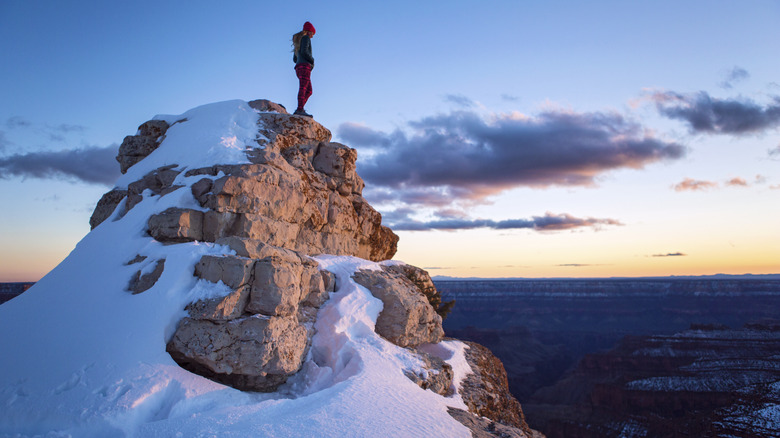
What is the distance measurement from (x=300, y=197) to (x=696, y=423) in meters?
44.4

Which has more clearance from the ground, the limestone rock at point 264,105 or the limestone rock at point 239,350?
the limestone rock at point 264,105

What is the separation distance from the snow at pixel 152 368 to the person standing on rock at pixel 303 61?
4.94 meters

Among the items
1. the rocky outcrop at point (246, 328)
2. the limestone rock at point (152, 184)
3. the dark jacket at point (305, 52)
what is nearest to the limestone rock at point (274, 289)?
the rocky outcrop at point (246, 328)

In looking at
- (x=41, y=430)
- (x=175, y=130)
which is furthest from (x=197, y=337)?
(x=175, y=130)

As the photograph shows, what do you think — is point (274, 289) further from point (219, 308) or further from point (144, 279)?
point (144, 279)

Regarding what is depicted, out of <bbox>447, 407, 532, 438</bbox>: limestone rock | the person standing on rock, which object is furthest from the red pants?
<bbox>447, 407, 532, 438</bbox>: limestone rock

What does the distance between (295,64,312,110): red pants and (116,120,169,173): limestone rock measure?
176 inches

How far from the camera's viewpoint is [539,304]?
144250 millimetres

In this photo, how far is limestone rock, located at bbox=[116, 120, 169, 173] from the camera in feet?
44.7

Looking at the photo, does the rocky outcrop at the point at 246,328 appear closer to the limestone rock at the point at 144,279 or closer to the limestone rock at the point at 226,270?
the limestone rock at the point at 226,270

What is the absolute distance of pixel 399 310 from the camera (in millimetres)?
11891

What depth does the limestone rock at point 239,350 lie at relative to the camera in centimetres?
768

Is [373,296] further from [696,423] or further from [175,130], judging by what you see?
[696,423]

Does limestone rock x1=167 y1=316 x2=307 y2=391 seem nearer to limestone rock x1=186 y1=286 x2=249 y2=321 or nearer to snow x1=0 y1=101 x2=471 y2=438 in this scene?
limestone rock x1=186 y1=286 x2=249 y2=321
